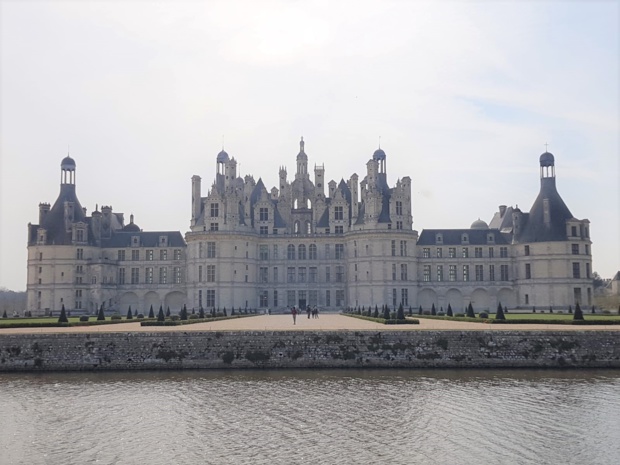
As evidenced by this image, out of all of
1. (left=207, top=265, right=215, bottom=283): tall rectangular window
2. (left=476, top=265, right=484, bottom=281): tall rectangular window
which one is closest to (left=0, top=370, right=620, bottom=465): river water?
(left=207, top=265, right=215, bottom=283): tall rectangular window

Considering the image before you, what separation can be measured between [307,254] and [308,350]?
144 ft

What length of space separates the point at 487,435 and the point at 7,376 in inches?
914

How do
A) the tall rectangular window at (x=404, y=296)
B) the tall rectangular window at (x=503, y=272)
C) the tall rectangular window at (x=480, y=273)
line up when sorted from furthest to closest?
the tall rectangular window at (x=480, y=273) → the tall rectangular window at (x=503, y=272) → the tall rectangular window at (x=404, y=296)

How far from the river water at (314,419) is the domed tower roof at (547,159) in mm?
49566

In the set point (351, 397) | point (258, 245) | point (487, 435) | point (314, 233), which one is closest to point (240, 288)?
point (258, 245)

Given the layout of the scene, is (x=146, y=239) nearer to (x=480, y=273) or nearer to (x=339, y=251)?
(x=339, y=251)

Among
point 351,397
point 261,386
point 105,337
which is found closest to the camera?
point 351,397

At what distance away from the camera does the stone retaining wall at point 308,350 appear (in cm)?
3319

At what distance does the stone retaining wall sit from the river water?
252 cm

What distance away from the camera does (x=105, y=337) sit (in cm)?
3456

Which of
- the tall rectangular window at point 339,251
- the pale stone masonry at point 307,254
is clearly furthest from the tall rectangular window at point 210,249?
the tall rectangular window at point 339,251

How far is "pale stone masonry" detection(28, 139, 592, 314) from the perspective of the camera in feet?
237

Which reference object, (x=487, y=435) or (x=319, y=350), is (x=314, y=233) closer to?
(x=319, y=350)

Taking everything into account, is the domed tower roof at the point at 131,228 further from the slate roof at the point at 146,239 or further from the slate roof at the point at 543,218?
the slate roof at the point at 543,218
